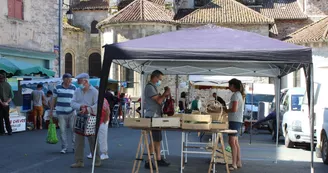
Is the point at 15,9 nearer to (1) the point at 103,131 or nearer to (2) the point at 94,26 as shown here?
(1) the point at 103,131

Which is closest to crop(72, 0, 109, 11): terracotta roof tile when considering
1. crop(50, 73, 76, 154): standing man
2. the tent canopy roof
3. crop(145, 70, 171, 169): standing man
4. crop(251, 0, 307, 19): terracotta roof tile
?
crop(251, 0, 307, 19): terracotta roof tile

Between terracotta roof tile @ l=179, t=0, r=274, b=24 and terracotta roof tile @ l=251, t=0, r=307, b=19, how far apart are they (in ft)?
14.8

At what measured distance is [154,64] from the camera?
12047 mm

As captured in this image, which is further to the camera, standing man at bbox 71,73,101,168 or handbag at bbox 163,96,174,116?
handbag at bbox 163,96,174,116

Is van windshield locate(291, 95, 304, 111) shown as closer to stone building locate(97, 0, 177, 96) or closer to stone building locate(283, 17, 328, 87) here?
stone building locate(283, 17, 328, 87)

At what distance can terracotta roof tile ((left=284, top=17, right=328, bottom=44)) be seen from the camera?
33.6 meters

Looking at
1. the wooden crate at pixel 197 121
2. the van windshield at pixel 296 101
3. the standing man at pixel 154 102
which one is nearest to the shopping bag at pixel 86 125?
the standing man at pixel 154 102

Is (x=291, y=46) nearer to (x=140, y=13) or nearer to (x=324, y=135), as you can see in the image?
(x=324, y=135)

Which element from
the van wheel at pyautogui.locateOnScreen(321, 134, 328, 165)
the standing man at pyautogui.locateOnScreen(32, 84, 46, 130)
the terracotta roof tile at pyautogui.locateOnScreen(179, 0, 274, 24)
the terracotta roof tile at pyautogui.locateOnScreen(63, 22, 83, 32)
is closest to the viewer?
the van wheel at pyautogui.locateOnScreen(321, 134, 328, 165)

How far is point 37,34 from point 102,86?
717 inches

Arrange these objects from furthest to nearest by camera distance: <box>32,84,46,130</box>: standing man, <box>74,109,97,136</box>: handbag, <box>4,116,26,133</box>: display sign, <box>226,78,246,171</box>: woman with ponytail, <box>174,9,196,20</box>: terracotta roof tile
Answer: <box>174,9,196,20</box>: terracotta roof tile → <box>32,84,46,130</box>: standing man → <box>4,116,26,133</box>: display sign → <box>226,78,246,171</box>: woman with ponytail → <box>74,109,97,136</box>: handbag

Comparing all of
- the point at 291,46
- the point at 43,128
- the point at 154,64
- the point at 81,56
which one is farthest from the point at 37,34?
the point at 81,56

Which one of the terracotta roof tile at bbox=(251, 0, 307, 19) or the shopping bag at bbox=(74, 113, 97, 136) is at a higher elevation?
the terracotta roof tile at bbox=(251, 0, 307, 19)

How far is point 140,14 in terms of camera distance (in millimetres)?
35844
